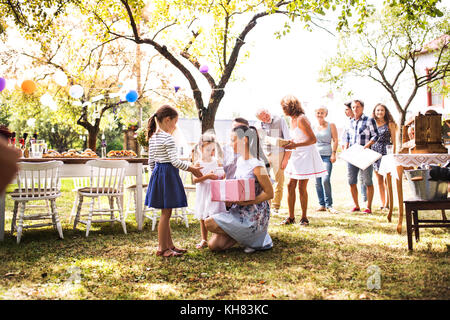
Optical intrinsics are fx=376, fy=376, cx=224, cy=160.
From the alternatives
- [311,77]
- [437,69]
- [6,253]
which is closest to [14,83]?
[6,253]

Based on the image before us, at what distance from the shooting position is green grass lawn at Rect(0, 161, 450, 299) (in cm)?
261

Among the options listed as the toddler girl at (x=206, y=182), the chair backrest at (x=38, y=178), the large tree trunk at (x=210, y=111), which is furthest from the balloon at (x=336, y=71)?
the chair backrest at (x=38, y=178)

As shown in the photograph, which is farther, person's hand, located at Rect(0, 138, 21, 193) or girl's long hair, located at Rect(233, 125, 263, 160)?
girl's long hair, located at Rect(233, 125, 263, 160)

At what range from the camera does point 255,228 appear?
358cm

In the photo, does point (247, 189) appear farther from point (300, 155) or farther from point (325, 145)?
point (325, 145)

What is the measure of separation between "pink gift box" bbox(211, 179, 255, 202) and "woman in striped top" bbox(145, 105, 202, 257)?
361 mm

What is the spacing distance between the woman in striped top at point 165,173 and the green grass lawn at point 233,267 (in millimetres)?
304

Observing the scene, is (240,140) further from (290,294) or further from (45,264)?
(45,264)

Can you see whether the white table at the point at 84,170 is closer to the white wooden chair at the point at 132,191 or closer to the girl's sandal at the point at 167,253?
the white wooden chair at the point at 132,191

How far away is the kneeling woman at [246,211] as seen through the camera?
11.6 ft

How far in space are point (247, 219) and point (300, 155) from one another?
1.81 metres

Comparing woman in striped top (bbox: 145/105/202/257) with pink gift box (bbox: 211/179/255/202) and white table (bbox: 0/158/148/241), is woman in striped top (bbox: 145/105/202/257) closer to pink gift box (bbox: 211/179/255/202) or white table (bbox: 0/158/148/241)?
pink gift box (bbox: 211/179/255/202)

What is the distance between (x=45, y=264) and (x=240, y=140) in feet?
6.92

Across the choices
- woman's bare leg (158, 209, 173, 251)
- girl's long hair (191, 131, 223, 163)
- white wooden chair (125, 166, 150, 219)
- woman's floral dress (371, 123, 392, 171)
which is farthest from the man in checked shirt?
woman's bare leg (158, 209, 173, 251)
